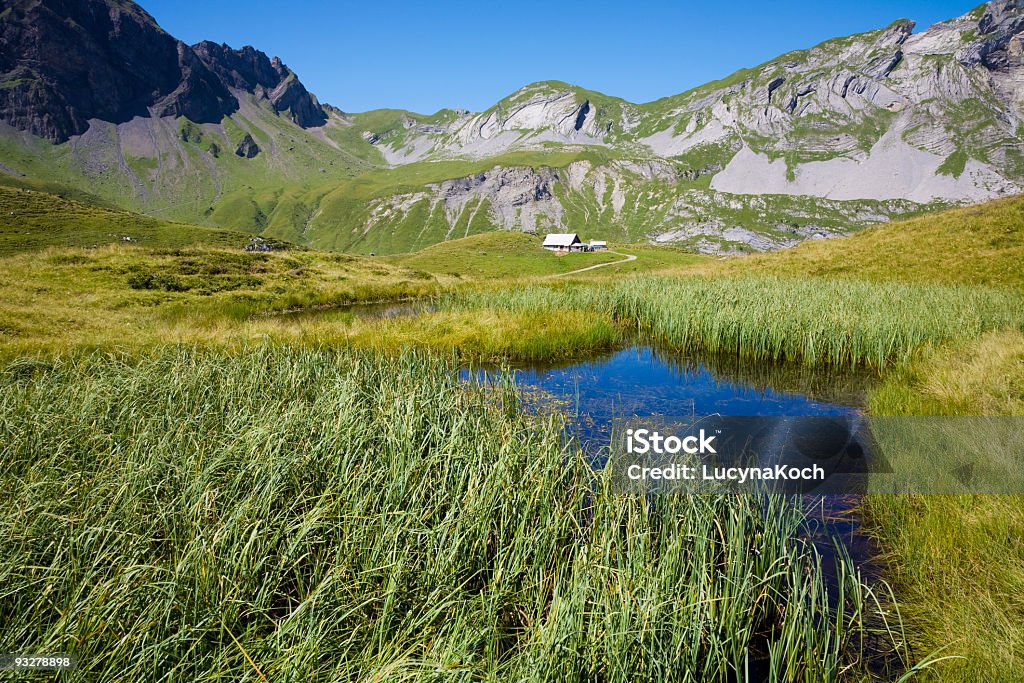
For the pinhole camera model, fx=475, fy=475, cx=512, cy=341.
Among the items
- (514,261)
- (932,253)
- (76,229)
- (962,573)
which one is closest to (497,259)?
(514,261)

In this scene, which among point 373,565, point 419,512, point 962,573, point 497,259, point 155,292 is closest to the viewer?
point 373,565

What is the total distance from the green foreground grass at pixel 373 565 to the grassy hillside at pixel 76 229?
5852 centimetres

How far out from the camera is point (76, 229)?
60.2 meters

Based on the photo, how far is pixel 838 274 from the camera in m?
29.9

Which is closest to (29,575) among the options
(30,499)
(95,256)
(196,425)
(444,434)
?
(30,499)

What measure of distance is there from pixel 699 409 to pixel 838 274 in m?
26.1

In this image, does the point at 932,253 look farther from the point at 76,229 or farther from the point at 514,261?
the point at 76,229

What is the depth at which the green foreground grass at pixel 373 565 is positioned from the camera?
10.7ft

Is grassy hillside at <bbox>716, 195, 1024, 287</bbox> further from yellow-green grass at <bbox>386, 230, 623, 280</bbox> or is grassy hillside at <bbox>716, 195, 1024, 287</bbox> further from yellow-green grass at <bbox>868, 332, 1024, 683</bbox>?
yellow-green grass at <bbox>386, 230, 623, 280</bbox>

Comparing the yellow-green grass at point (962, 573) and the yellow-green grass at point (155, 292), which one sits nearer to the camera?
the yellow-green grass at point (962, 573)

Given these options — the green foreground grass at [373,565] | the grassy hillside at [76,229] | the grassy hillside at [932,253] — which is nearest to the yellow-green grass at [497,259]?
the grassy hillside at [76,229]

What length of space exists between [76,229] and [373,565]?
261 ft

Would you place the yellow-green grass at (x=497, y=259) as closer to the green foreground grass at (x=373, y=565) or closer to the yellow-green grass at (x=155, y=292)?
the yellow-green grass at (x=155, y=292)

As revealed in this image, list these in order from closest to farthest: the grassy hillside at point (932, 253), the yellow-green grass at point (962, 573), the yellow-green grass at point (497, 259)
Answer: the yellow-green grass at point (962, 573), the grassy hillside at point (932, 253), the yellow-green grass at point (497, 259)
